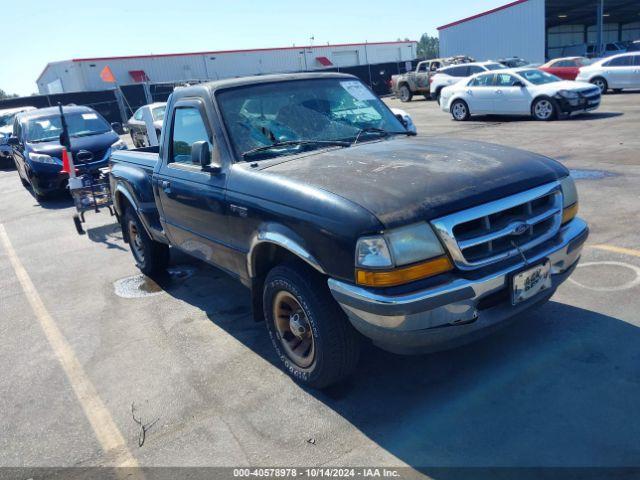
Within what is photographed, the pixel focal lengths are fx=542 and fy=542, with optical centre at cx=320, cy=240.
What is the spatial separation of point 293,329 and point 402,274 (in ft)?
3.27

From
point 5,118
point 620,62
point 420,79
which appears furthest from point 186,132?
Result: point 420,79

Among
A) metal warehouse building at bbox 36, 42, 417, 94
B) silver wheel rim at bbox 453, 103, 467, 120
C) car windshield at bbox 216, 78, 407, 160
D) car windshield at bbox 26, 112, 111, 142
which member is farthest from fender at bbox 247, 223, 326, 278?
metal warehouse building at bbox 36, 42, 417, 94

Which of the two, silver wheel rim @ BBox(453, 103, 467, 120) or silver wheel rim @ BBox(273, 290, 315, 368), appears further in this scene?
silver wheel rim @ BBox(453, 103, 467, 120)

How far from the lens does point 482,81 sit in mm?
17516

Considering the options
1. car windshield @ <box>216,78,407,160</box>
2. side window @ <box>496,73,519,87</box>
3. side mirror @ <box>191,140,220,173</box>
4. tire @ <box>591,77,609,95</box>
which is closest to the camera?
side mirror @ <box>191,140,220,173</box>

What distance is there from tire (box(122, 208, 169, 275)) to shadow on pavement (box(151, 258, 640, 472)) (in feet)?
7.25

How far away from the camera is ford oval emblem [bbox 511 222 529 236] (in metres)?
3.07

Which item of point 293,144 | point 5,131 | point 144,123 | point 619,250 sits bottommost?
point 619,250

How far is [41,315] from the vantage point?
542cm

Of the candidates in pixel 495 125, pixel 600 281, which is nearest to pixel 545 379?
pixel 600 281

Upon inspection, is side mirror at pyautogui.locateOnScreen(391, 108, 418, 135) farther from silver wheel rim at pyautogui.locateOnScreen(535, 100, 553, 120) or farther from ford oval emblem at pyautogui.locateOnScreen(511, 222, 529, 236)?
silver wheel rim at pyautogui.locateOnScreen(535, 100, 553, 120)

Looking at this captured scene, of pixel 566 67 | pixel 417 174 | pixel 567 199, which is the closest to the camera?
pixel 417 174

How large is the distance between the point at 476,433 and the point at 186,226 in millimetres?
2819

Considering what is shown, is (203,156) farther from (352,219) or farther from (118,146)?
(118,146)
